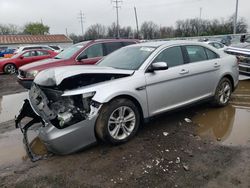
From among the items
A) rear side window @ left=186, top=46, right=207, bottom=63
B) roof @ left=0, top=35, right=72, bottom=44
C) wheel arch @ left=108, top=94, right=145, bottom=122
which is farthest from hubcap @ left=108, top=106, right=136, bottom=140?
roof @ left=0, top=35, right=72, bottom=44

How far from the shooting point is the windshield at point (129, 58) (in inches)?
165

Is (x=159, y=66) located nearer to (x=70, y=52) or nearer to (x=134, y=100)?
(x=134, y=100)

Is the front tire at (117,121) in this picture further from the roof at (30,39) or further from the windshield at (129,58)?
the roof at (30,39)

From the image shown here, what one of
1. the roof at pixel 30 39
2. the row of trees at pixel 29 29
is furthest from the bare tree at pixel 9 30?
the roof at pixel 30 39

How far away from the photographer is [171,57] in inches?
175

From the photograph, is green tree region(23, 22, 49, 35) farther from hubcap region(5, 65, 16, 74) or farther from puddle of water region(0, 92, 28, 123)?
puddle of water region(0, 92, 28, 123)

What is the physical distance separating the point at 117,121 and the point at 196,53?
243 centimetres

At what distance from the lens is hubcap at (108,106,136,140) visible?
362cm

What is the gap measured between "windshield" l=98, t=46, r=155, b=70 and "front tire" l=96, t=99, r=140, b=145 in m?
0.78

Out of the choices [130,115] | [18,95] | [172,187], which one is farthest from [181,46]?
[18,95]

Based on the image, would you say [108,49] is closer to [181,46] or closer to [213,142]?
[181,46]

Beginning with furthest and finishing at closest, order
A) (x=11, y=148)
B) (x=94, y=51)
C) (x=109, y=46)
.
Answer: (x=109, y=46)
(x=94, y=51)
(x=11, y=148)

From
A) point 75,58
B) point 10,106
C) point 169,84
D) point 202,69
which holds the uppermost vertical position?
point 75,58

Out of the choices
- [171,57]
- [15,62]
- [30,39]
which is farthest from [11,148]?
[30,39]
